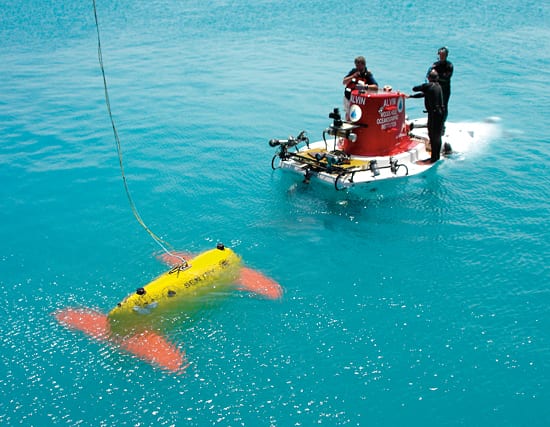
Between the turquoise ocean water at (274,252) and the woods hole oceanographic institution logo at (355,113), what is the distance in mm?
2546

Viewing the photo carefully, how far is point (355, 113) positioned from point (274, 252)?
6376 mm

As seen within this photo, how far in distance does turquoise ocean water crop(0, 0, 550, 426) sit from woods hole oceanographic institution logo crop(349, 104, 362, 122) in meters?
2.55

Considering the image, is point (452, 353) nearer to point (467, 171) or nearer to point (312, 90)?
Result: point (467, 171)

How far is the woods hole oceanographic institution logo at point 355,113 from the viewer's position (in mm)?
16641

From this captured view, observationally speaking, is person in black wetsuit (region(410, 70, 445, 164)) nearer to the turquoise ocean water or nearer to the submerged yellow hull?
the turquoise ocean water

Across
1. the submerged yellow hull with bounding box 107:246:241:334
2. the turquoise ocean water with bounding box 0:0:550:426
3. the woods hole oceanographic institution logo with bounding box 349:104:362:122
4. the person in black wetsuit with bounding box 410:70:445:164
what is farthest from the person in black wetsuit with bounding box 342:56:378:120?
the submerged yellow hull with bounding box 107:246:241:334

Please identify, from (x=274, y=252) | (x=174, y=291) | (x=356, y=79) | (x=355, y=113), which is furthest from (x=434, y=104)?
(x=174, y=291)

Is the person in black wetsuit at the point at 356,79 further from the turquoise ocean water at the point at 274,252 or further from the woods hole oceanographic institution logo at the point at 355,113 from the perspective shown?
the turquoise ocean water at the point at 274,252

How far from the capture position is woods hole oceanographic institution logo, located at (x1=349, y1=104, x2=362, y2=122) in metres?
16.6

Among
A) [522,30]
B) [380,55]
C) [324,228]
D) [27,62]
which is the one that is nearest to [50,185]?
[324,228]

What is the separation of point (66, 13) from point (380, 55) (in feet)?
96.7

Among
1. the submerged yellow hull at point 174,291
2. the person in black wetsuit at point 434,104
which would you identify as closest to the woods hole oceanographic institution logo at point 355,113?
the person in black wetsuit at point 434,104

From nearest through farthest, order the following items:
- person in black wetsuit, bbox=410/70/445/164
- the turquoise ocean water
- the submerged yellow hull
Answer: the turquoise ocean water, the submerged yellow hull, person in black wetsuit, bbox=410/70/445/164

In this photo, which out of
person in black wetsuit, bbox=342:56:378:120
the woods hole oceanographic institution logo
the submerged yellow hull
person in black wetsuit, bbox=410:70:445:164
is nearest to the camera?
the submerged yellow hull
